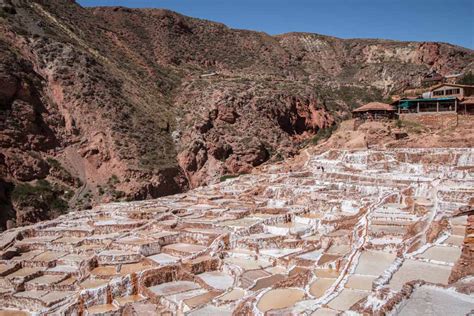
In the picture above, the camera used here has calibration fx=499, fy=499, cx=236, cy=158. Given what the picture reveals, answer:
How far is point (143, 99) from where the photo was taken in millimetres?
51719

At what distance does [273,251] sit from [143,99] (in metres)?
35.9

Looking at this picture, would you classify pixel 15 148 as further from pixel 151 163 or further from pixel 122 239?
pixel 122 239

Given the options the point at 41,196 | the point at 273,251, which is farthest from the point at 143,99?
the point at 273,251

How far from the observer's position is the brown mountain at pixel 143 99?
39.6m

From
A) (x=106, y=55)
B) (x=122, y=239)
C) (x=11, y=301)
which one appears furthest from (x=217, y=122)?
(x=11, y=301)

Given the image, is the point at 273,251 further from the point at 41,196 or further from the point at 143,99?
the point at 143,99

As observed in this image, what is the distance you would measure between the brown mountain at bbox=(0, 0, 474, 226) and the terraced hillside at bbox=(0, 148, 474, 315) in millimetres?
10806

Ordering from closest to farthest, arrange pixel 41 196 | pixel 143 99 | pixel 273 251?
pixel 273 251 → pixel 41 196 → pixel 143 99

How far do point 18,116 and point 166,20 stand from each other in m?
34.6

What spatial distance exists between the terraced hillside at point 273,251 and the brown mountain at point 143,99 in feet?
35.5

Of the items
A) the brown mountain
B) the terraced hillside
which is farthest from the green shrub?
the terraced hillside

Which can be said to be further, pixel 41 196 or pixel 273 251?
pixel 41 196

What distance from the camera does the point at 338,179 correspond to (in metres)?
29.7

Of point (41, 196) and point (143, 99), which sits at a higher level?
point (143, 99)
